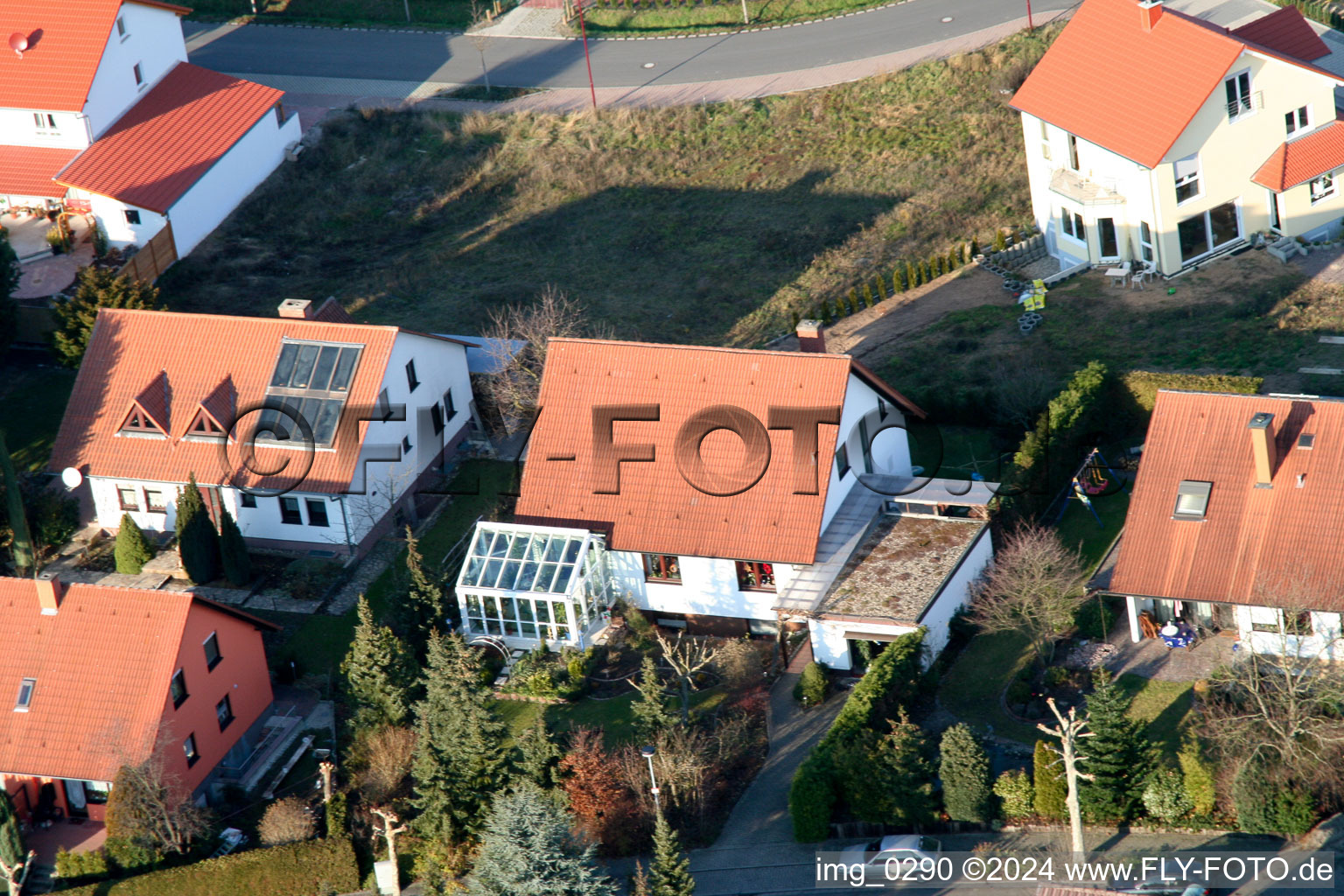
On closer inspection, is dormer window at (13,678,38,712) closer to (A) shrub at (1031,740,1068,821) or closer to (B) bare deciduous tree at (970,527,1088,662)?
(B) bare deciduous tree at (970,527,1088,662)

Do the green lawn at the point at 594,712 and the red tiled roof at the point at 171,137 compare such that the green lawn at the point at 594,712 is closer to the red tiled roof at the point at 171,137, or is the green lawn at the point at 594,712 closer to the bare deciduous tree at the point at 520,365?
the bare deciduous tree at the point at 520,365

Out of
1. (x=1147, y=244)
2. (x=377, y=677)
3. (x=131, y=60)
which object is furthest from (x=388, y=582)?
(x=131, y=60)

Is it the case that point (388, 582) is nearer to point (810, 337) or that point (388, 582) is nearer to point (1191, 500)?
point (810, 337)

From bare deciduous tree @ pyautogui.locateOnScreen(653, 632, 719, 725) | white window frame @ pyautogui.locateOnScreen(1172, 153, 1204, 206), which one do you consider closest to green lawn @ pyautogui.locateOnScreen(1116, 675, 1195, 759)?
bare deciduous tree @ pyautogui.locateOnScreen(653, 632, 719, 725)

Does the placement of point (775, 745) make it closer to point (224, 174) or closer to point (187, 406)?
point (187, 406)

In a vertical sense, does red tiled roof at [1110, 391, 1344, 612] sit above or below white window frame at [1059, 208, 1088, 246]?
below
